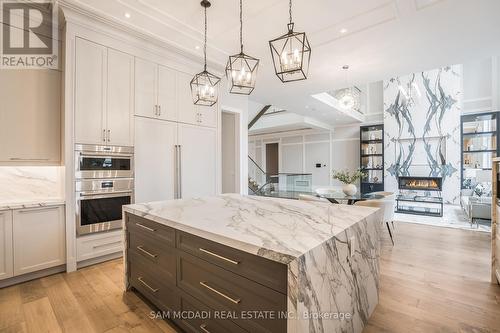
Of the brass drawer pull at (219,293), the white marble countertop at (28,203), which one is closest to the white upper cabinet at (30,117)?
the white marble countertop at (28,203)

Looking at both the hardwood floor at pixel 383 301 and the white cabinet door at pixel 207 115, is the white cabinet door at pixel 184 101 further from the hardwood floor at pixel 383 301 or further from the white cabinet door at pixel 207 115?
the hardwood floor at pixel 383 301

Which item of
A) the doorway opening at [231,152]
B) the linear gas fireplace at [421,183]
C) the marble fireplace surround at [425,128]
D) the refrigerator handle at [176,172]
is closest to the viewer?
the refrigerator handle at [176,172]

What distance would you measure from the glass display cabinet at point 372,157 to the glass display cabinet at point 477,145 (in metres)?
2.39

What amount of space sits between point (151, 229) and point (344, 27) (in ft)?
11.2

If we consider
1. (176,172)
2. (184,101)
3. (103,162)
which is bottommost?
(176,172)

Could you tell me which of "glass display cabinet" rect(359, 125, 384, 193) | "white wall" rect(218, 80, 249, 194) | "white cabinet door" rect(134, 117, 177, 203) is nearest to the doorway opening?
"white wall" rect(218, 80, 249, 194)

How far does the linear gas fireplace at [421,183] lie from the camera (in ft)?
25.8

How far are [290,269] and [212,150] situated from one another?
11.5 feet

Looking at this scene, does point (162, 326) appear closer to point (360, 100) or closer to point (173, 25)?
point (173, 25)

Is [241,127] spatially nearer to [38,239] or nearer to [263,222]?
[38,239]

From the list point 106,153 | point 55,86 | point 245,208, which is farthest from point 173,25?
point 245,208

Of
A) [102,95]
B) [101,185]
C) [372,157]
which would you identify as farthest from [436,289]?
[372,157]

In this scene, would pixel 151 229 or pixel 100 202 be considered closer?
pixel 151 229

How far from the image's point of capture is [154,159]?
11.7 ft
